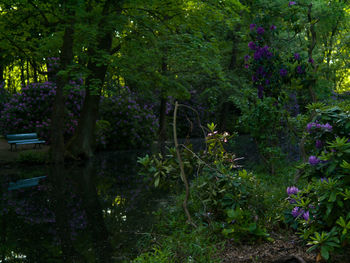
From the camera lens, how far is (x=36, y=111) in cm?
1858

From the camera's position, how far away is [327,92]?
31.1 feet

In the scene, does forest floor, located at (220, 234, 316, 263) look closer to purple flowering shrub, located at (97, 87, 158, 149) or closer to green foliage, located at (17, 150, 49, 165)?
green foliage, located at (17, 150, 49, 165)

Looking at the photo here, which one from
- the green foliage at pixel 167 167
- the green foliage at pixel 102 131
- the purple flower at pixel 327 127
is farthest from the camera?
the green foliage at pixel 102 131

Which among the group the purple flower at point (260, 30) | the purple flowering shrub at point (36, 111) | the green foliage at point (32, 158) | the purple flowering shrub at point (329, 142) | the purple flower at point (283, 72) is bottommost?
the green foliage at point (32, 158)

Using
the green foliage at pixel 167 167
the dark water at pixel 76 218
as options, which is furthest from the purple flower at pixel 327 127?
the dark water at pixel 76 218

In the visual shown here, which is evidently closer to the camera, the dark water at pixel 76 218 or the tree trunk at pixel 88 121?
the dark water at pixel 76 218

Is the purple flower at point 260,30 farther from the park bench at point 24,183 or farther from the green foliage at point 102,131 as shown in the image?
the green foliage at point 102,131

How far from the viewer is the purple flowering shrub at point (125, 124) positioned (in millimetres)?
19938

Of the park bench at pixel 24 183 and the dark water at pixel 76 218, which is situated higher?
the dark water at pixel 76 218

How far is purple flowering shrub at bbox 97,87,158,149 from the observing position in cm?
1994

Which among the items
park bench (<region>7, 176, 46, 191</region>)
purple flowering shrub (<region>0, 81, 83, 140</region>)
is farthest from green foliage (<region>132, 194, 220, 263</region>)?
purple flowering shrub (<region>0, 81, 83, 140</region>)

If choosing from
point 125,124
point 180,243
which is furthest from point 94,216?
point 125,124

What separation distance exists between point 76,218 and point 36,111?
13.5 m

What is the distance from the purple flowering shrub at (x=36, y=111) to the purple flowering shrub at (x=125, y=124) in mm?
1781
